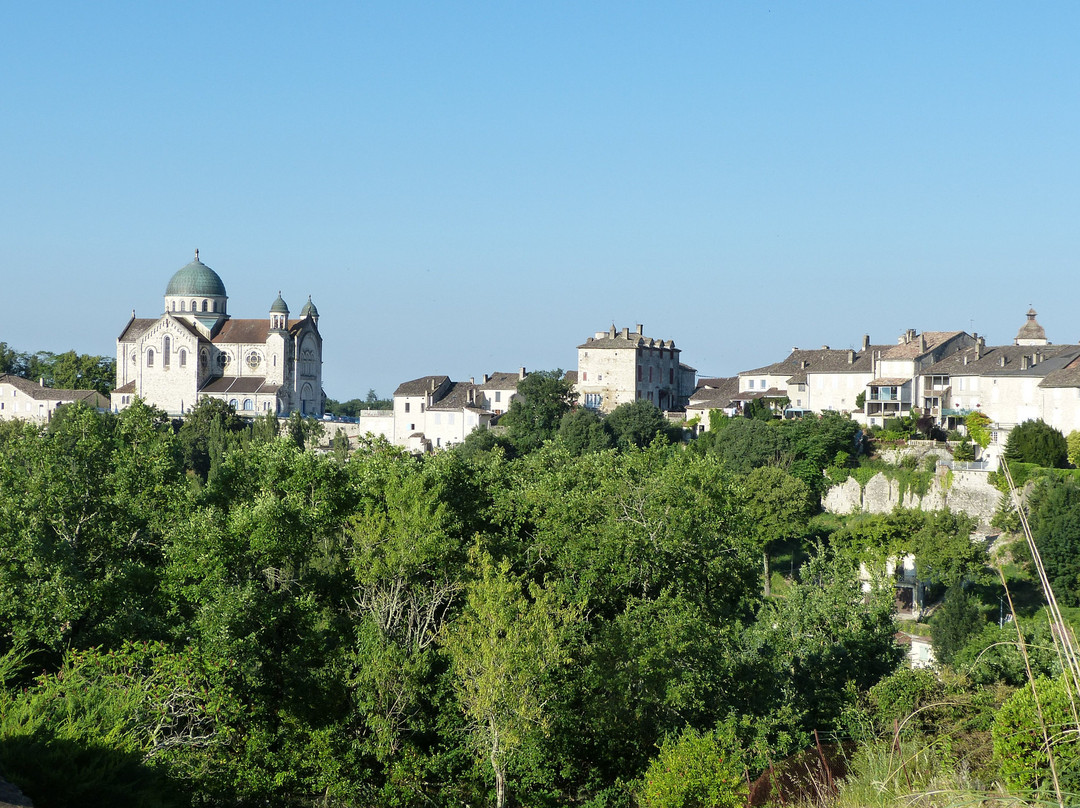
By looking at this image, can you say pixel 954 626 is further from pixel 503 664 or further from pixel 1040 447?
pixel 1040 447

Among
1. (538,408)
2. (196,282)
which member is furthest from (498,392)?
(196,282)

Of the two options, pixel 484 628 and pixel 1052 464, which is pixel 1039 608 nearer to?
pixel 1052 464

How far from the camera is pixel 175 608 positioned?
62.5 ft

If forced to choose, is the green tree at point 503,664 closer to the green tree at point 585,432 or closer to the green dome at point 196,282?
the green tree at point 585,432

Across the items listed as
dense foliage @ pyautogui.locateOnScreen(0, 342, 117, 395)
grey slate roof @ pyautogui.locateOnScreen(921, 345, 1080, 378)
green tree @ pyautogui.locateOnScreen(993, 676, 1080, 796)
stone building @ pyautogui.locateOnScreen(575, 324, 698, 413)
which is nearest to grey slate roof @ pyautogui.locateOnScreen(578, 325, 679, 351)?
stone building @ pyautogui.locateOnScreen(575, 324, 698, 413)

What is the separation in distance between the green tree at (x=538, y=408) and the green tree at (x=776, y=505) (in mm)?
→ 22424

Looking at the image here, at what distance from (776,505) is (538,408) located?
86.7 ft

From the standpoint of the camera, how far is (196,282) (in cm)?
9762

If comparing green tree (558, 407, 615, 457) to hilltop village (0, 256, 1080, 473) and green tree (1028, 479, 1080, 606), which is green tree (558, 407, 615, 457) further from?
green tree (1028, 479, 1080, 606)

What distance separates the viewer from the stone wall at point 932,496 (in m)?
47.3

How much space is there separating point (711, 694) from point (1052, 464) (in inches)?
1283

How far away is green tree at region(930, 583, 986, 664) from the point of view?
98.6ft

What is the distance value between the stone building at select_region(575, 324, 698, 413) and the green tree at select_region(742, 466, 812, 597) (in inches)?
1126

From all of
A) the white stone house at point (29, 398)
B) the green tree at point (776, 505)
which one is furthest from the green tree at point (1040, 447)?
the white stone house at point (29, 398)
